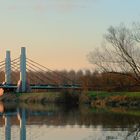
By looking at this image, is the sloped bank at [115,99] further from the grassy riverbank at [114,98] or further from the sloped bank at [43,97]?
the sloped bank at [43,97]

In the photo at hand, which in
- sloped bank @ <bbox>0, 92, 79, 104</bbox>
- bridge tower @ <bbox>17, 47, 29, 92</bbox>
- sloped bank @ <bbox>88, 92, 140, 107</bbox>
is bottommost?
sloped bank @ <bbox>88, 92, 140, 107</bbox>

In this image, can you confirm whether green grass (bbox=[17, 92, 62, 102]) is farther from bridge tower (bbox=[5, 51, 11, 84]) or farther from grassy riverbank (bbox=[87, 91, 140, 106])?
bridge tower (bbox=[5, 51, 11, 84])

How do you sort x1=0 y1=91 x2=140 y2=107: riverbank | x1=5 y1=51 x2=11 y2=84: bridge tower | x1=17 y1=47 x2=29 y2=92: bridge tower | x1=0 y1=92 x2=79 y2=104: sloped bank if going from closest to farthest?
1. x1=0 y1=91 x2=140 y2=107: riverbank
2. x1=0 y1=92 x2=79 y2=104: sloped bank
3. x1=17 y1=47 x2=29 y2=92: bridge tower
4. x1=5 y1=51 x2=11 y2=84: bridge tower

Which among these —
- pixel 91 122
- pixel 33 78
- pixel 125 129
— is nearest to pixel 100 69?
pixel 91 122

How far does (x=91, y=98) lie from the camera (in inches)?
2238

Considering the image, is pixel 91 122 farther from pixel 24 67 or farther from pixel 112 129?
pixel 24 67

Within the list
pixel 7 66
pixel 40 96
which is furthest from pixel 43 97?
pixel 7 66

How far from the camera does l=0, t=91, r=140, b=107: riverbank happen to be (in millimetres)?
52625

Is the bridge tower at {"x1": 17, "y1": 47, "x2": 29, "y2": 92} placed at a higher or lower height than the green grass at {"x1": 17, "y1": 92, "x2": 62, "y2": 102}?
higher

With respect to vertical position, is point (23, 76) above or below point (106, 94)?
above

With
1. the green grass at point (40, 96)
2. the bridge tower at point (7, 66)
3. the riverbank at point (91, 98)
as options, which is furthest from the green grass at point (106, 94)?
the bridge tower at point (7, 66)

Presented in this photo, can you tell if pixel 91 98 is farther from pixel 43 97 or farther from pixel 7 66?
pixel 7 66

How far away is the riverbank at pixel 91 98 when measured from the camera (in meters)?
52.6

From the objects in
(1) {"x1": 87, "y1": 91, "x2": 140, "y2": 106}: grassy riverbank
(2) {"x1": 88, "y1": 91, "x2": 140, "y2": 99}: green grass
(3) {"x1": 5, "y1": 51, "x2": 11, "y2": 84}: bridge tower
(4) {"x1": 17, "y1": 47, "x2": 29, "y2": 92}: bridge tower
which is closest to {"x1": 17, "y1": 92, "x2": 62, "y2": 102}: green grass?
(4) {"x1": 17, "y1": 47, "x2": 29, "y2": 92}: bridge tower
